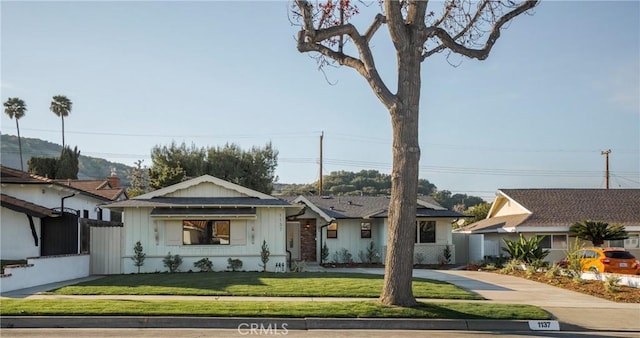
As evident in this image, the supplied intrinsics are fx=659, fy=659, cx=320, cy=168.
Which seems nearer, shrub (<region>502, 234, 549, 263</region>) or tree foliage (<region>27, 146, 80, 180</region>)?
shrub (<region>502, 234, 549, 263</region>)

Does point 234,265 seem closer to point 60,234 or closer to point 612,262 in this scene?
point 60,234

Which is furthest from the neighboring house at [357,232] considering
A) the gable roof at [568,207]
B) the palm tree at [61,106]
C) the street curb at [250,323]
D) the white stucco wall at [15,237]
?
the palm tree at [61,106]

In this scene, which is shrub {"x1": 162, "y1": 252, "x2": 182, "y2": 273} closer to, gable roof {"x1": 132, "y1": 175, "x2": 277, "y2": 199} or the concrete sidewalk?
gable roof {"x1": 132, "y1": 175, "x2": 277, "y2": 199}

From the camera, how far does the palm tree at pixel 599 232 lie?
31.2 metres

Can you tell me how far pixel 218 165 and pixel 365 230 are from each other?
21.0 m

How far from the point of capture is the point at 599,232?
3125 centimetres

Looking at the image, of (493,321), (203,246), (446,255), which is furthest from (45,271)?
(446,255)

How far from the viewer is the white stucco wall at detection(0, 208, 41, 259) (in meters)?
23.4

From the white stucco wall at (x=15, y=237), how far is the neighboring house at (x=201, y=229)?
2.93 metres

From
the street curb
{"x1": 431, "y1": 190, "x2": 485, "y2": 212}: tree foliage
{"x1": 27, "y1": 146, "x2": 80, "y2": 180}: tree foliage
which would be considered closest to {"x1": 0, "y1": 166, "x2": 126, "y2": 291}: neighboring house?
the street curb

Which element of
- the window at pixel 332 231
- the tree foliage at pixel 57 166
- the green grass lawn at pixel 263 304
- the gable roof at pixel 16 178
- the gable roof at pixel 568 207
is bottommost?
the green grass lawn at pixel 263 304

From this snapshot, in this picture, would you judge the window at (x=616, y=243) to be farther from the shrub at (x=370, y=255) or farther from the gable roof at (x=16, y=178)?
the gable roof at (x=16, y=178)

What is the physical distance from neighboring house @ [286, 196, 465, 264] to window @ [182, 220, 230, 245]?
25.7 ft

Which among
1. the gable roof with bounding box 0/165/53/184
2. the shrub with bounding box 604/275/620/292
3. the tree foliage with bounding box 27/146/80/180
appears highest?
the tree foliage with bounding box 27/146/80/180
